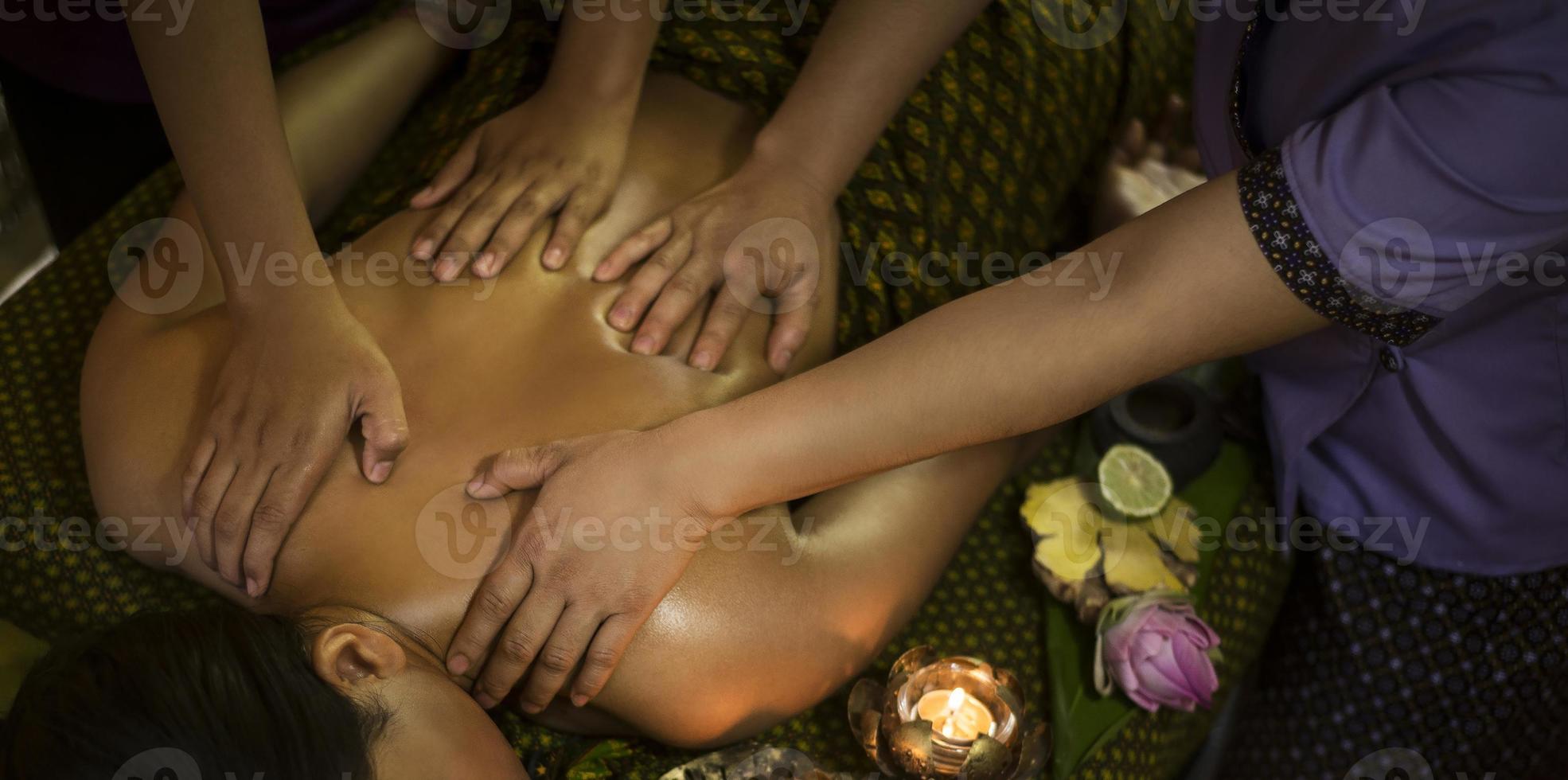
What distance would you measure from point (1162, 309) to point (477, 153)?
34.8 inches

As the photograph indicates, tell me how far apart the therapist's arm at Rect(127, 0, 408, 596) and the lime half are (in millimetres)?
920

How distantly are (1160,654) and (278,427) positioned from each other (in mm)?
1042

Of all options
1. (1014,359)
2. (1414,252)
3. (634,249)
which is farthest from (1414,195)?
(634,249)

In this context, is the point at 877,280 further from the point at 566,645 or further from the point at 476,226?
the point at 566,645

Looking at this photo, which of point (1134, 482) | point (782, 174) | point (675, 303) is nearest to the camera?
point (675, 303)

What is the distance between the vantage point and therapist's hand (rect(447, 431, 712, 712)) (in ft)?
3.66

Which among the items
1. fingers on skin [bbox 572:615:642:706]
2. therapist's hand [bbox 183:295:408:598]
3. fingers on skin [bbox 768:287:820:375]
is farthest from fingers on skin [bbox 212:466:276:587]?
fingers on skin [bbox 768:287:820:375]

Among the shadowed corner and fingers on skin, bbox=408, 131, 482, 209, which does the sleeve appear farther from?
the shadowed corner

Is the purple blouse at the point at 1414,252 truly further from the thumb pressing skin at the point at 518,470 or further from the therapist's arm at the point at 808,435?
the thumb pressing skin at the point at 518,470

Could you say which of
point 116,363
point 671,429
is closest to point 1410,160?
point 671,429

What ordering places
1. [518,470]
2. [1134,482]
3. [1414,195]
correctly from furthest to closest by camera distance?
[1134,482]
[518,470]
[1414,195]

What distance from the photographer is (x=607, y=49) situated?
1419 millimetres

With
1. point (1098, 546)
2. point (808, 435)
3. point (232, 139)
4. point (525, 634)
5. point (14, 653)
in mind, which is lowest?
point (1098, 546)

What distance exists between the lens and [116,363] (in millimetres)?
1255
